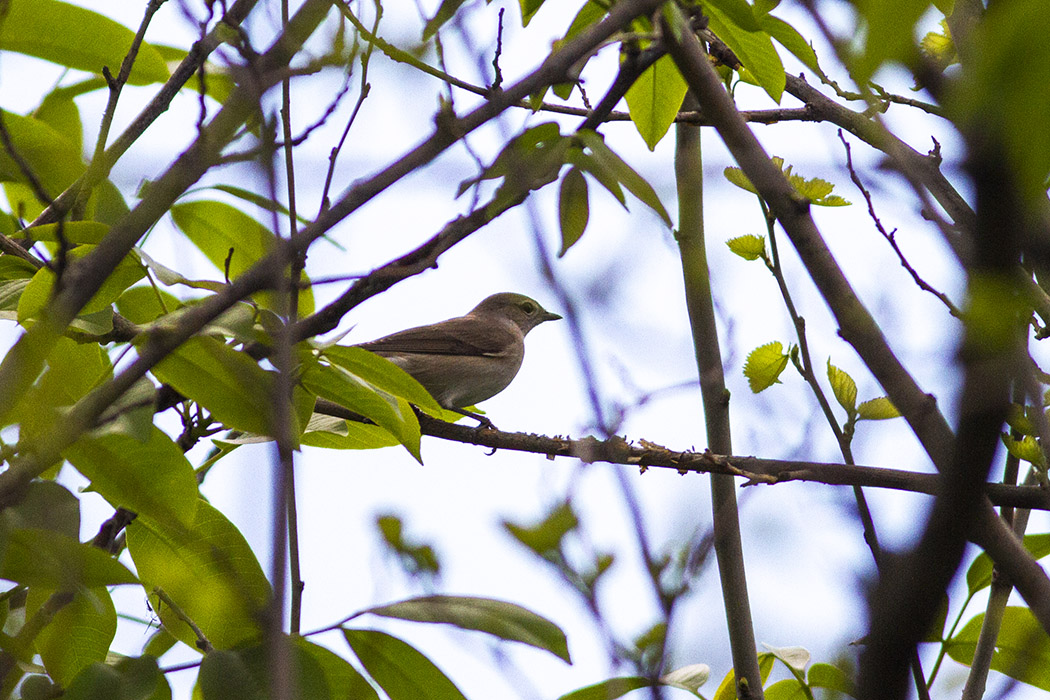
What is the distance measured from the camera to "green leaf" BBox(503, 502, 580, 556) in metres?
1.63

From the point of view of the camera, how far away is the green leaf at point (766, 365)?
3.22 m

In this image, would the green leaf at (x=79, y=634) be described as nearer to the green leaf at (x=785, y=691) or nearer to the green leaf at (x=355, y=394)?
the green leaf at (x=355, y=394)

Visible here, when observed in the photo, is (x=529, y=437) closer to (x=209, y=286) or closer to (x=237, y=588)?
(x=209, y=286)

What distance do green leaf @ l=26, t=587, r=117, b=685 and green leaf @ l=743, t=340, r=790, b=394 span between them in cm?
203

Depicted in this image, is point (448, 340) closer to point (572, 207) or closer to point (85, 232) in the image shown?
point (85, 232)

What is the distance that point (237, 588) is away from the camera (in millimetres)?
1640

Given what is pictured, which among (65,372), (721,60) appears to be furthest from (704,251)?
(65,372)

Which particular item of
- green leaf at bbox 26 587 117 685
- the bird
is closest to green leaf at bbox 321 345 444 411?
green leaf at bbox 26 587 117 685

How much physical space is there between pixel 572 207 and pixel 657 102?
0.96 m

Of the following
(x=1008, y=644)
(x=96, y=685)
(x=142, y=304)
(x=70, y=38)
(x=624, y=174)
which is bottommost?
(x=96, y=685)

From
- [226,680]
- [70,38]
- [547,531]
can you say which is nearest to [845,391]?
[547,531]

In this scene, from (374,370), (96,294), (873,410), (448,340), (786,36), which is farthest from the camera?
(448,340)

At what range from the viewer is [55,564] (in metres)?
1.92

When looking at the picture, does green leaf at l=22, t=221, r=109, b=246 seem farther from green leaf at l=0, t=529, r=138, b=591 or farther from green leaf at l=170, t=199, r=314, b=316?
green leaf at l=0, t=529, r=138, b=591
